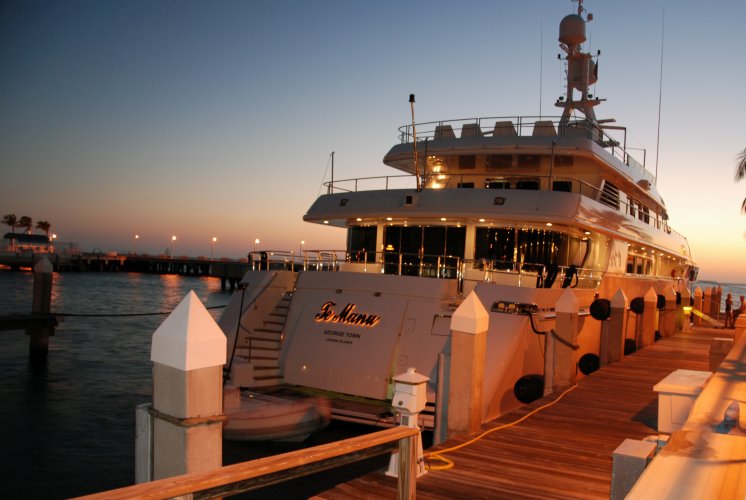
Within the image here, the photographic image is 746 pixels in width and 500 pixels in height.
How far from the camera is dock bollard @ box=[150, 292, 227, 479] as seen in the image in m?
3.72

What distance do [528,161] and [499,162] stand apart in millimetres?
825

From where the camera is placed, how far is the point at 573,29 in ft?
81.5

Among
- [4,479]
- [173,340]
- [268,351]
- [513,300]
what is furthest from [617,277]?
[173,340]

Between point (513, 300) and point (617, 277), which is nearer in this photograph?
point (513, 300)

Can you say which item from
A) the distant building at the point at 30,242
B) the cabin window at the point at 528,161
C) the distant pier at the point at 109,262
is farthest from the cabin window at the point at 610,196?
the distant building at the point at 30,242

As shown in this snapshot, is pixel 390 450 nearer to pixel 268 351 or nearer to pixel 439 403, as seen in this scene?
pixel 439 403

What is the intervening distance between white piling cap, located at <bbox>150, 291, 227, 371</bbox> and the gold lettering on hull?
8.92 m

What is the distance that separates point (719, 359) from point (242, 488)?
946cm

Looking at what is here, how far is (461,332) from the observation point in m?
8.27

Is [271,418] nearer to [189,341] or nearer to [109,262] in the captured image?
[189,341]

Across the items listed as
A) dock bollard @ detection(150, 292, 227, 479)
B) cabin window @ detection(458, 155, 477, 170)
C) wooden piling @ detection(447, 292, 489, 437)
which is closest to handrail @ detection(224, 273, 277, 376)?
wooden piling @ detection(447, 292, 489, 437)

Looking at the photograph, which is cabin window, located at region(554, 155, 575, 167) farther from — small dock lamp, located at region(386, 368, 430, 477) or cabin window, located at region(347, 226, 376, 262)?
small dock lamp, located at region(386, 368, 430, 477)

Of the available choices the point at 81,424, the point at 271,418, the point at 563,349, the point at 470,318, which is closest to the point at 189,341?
the point at 470,318

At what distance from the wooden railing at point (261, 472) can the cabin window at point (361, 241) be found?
45.0 ft
